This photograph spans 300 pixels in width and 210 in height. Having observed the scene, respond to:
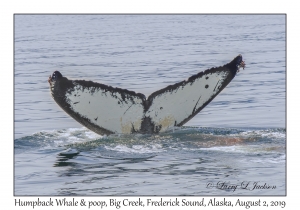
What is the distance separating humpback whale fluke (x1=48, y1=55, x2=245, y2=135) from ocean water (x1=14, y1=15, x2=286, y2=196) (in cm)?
21

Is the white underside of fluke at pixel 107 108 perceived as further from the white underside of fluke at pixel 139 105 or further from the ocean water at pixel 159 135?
the ocean water at pixel 159 135

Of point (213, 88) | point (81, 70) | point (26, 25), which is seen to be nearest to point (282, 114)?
point (213, 88)

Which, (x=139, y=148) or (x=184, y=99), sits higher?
(x=184, y=99)

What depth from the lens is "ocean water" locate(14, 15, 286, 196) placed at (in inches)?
368

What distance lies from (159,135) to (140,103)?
2.10ft

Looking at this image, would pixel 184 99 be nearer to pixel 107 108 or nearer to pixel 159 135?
pixel 159 135

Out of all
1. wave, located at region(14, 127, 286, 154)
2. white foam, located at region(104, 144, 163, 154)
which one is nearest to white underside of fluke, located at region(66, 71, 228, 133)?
wave, located at region(14, 127, 286, 154)

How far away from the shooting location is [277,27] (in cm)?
3259

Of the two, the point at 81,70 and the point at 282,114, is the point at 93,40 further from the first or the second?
the point at 282,114

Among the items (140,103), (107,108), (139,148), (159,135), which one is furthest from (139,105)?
(139,148)

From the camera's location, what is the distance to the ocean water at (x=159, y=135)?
30.6 feet

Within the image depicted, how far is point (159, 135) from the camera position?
1150cm

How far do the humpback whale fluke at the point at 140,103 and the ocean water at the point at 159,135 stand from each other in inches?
8.3

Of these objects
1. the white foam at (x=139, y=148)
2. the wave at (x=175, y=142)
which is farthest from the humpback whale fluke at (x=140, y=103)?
the white foam at (x=139, y=148)
